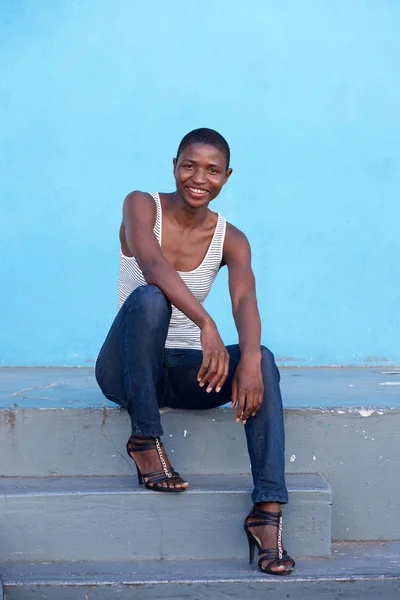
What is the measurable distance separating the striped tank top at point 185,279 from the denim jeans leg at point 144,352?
31 cm

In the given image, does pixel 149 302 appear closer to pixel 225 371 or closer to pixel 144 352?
pixel 144 352

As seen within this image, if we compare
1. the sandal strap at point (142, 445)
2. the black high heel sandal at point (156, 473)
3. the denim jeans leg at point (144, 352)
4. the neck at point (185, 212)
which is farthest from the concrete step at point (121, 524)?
the neck at point (185, 212)

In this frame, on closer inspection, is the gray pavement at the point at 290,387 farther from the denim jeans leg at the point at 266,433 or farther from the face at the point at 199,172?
the face at the point at 199,172

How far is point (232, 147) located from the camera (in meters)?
4.40

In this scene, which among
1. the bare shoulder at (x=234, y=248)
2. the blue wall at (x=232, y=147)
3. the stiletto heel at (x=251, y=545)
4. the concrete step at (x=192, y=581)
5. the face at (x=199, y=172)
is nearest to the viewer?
the concrete step at (x=192, y=581)

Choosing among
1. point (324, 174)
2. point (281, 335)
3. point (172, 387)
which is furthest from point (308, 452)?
point (324, 174)

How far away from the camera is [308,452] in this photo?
2760 mm

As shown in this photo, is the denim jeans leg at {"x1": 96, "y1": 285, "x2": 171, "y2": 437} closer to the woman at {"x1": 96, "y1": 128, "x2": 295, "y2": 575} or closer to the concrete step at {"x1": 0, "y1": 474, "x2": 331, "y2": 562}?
the woman at {"x1": 96, "y1": 128, "x2": 295, "y2": 575}

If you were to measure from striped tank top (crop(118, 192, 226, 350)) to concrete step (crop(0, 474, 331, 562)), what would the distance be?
0.51 meters

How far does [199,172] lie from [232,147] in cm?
175

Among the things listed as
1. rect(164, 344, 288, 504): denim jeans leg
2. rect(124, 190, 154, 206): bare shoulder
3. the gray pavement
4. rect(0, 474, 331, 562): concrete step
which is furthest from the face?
rect(0, 474, 331, 562): concrete step

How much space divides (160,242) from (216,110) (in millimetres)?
1782

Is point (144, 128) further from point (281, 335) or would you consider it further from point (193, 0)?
point (281, 335)

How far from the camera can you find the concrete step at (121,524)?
8.13ft
